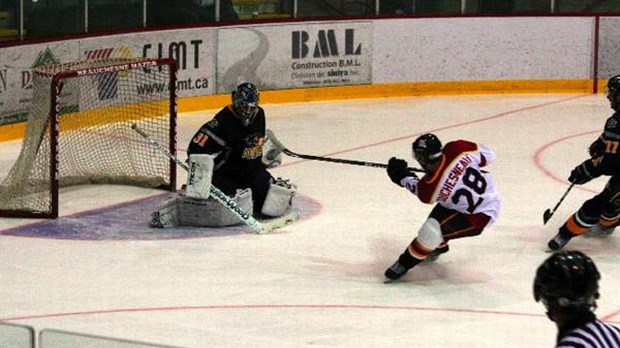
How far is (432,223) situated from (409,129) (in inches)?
198

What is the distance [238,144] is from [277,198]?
0.41 m

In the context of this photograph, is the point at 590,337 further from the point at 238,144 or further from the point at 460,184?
the point at 238,144

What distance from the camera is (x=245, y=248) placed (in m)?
7.77

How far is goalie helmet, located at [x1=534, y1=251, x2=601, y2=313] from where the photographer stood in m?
2.79

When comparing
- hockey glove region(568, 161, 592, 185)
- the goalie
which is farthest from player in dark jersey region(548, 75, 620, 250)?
the goalie

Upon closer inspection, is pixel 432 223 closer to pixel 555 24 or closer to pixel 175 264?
pixel 175 264

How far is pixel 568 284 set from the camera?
279 cm

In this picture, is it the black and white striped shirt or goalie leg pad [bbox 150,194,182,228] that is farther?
goalie leg pad [bbox 150,194,182,228]

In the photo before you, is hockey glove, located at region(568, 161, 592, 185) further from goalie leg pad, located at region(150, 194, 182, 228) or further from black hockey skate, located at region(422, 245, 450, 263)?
goalie leg pad, located at region(150, 194, 182, 228)

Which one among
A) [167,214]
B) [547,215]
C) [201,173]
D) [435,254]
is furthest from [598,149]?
[167,214]

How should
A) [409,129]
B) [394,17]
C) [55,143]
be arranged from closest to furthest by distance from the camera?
Result: 1. [55,143]
2. [409,129]
3. [394,17]

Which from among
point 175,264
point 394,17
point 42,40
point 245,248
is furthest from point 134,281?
point 394,17

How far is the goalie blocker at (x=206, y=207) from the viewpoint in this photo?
318 inches

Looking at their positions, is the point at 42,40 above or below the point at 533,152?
above
